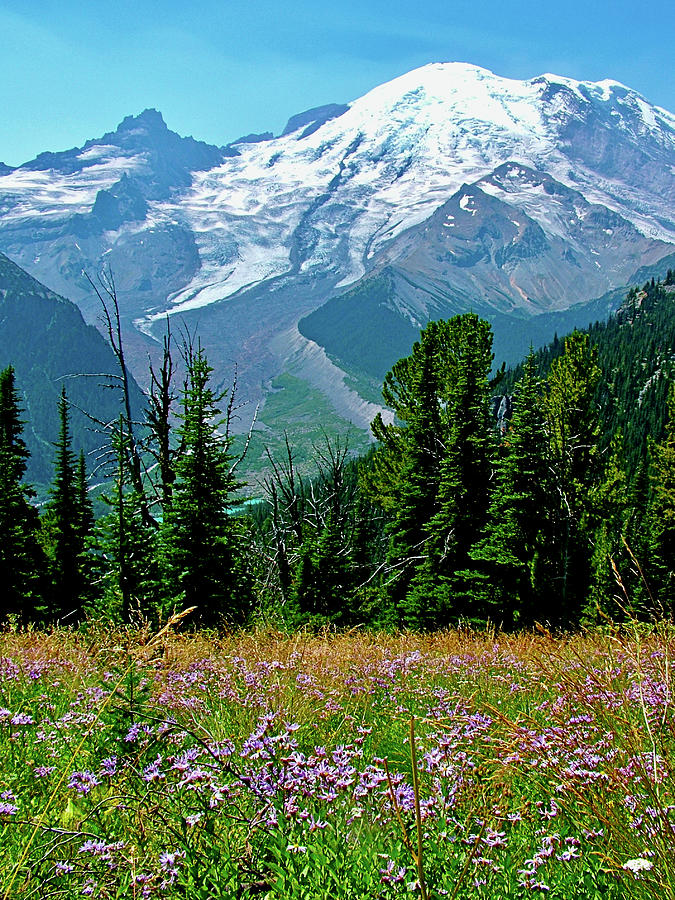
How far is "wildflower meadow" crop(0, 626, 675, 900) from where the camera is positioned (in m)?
2.36

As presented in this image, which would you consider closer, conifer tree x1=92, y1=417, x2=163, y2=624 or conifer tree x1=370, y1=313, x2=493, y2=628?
conifer tree x1=92, y1=417, x2=163, y2=624

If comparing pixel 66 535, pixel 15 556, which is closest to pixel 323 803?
pixel 15 556

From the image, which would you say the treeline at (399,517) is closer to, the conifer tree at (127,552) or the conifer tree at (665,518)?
the conifer tree at (127,552)

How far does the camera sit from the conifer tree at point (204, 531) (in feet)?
55.3

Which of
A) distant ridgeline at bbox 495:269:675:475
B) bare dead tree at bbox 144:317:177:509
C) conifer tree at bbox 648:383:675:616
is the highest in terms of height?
distant ridgeline at bbox 495:269:675:475

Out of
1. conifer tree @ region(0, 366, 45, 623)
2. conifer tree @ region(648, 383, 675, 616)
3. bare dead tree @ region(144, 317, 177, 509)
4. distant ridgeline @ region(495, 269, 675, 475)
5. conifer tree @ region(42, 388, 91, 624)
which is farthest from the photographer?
distant ridgeline @ region(495, 269, 675, 475)

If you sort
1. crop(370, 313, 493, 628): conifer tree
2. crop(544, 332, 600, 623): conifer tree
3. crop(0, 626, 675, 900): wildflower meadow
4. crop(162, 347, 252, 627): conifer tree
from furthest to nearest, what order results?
crop(544, 332, 600, 623): conifer tree → crop(370, 313, 493, 628): conifer tree → crop(162, 347, 252, 627): conifer tree → crop(0, 626, 675, 900): wildflower meadow

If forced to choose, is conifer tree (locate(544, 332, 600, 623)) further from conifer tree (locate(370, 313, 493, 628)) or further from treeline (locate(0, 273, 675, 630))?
conifer tree (locate(370, 313, 493, 628))

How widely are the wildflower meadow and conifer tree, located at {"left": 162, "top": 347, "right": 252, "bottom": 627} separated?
1220 centimetres

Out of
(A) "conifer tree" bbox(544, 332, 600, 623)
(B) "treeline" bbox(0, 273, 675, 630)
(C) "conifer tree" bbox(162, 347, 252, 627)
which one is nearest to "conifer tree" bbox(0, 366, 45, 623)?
(B) "treeline" bbox(0, 273, 675, 630)

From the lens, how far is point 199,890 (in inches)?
92.6

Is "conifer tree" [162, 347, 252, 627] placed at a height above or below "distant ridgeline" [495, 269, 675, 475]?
below

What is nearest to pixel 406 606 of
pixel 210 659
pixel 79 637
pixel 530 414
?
pixel 530 414

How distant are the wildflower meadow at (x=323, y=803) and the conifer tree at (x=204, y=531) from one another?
12202 mm
